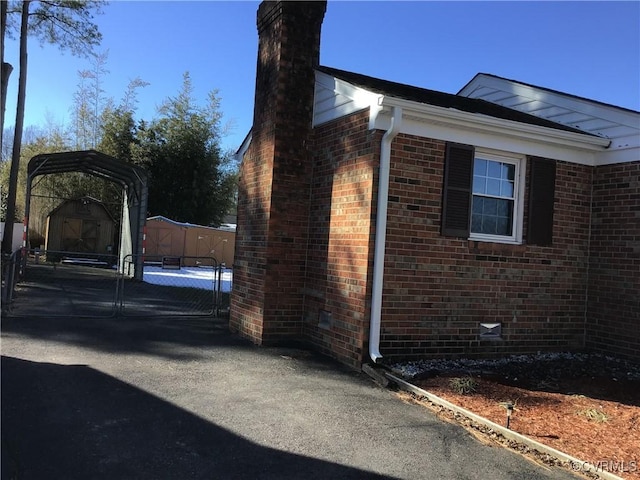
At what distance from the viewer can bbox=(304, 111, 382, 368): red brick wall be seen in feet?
22.3

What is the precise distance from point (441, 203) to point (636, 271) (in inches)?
126

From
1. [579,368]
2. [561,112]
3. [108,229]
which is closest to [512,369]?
[579,368]

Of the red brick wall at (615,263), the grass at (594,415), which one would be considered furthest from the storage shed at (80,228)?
the grass at (594,415)

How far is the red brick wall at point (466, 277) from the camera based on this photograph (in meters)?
6.99

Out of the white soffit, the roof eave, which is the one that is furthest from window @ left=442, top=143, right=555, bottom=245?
the white soffit

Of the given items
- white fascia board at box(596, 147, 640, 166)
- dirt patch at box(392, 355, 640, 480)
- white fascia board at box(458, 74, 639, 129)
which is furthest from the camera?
white fascia board at box(458, 74, 639, 129)

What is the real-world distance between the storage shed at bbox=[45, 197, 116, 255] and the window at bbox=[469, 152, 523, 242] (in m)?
17.7

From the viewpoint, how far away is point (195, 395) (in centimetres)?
546

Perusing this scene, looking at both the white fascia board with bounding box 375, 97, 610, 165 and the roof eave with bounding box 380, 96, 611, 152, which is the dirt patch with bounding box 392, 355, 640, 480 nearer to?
the white fascia board with bounding box 375, 97, 610, 165

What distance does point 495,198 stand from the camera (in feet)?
25.7

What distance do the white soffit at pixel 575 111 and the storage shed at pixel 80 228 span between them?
16.7 m

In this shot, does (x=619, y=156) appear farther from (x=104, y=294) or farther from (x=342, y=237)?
(x=104, y=294)

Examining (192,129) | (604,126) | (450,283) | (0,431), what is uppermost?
(192,129)

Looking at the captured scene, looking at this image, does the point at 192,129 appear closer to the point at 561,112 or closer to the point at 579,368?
the point at 561,112
